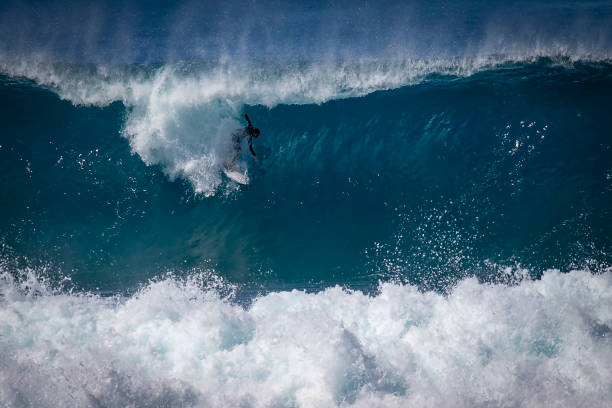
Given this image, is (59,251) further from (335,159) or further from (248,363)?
(335,159)

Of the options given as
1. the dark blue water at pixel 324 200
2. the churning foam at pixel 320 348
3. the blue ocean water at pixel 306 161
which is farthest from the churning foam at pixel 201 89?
the churning foam at pixel 320 348

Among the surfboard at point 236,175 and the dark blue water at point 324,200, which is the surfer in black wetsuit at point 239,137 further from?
the dark blue water at point 324,200

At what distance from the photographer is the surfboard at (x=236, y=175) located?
5.32 metres

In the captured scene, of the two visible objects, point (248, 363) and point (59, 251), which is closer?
point (248, 363)

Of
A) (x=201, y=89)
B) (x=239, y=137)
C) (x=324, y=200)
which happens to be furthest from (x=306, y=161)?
(x=201, y=89)

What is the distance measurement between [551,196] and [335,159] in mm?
2908

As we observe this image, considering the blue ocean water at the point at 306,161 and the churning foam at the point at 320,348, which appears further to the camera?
the blue ocean water at the point at 306,161

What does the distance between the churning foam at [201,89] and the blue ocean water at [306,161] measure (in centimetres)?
2

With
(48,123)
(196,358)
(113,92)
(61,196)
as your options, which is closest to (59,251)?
(61,196)

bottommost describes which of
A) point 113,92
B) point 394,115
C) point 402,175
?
point 402,175

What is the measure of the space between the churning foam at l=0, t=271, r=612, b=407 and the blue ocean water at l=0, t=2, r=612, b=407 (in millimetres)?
87

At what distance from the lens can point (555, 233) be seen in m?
5.45

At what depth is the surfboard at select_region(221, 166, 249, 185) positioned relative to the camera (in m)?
5.32

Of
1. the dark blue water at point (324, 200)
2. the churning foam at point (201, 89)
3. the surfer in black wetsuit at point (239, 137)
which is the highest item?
the churning foam at point (201, 89)
